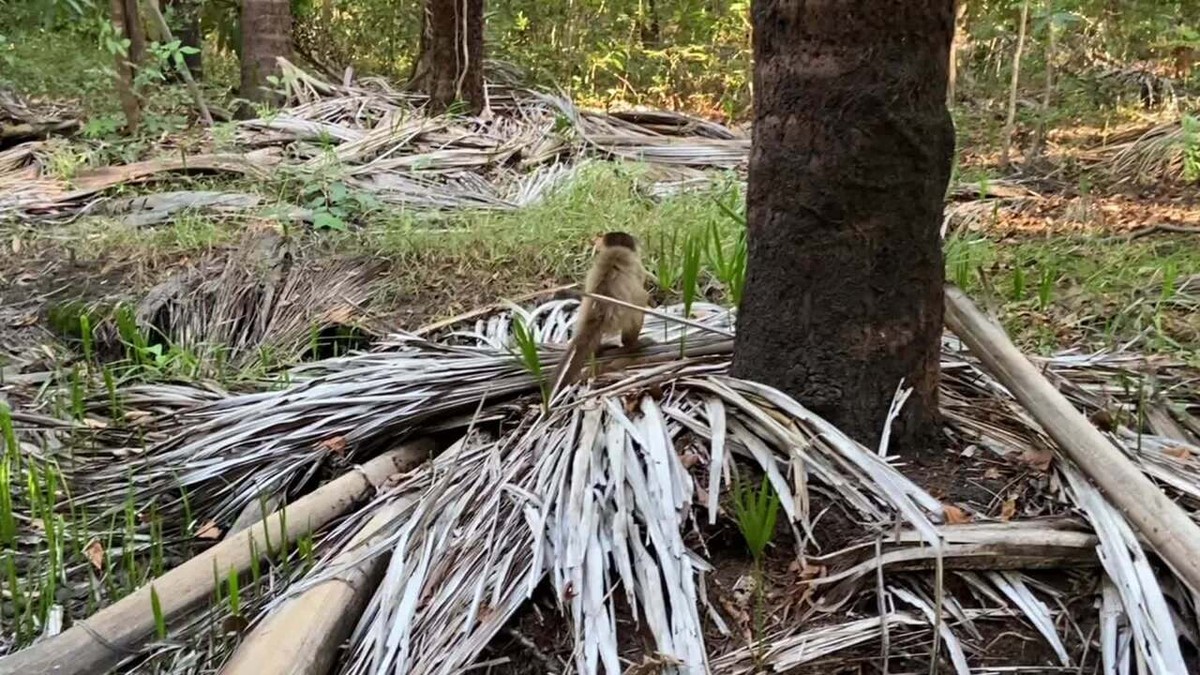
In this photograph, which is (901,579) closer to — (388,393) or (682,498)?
(682,498)

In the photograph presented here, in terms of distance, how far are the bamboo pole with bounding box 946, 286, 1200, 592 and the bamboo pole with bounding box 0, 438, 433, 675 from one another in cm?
155

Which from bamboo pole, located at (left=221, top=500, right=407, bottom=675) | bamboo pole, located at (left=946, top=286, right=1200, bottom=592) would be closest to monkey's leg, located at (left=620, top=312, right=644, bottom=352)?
bamboo pole, located at (left=946, top=286, right=1200, bottom=592)

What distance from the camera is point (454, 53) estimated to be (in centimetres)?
756

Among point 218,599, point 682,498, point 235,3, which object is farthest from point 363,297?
point 235,3

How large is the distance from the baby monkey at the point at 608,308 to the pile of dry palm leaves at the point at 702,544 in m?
0.17

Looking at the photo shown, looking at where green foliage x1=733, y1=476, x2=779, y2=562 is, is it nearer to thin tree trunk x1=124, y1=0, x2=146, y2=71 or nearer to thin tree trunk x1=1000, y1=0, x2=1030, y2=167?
thin tree trunk x1=1000, y1=0, x2=1030, y2=167

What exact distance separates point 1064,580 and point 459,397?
5.34 ft

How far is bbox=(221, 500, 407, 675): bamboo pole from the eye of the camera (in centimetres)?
198

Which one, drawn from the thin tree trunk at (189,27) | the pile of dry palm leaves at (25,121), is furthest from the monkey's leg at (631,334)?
the thin tree trunk at (189,27)

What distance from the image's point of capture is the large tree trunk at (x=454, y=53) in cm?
736

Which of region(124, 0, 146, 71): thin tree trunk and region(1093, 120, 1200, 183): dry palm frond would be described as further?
region(124, 0, 146, 71): thin tree trunk

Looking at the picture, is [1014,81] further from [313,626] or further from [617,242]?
[313,626]

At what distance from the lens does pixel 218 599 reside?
7.55 feet

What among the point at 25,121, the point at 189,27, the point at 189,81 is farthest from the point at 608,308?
the point at 189,27
